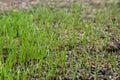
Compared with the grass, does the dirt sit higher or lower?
higher

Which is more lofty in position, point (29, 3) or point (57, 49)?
point (29, 3)

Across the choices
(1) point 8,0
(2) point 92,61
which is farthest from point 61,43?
(1) point 8,0

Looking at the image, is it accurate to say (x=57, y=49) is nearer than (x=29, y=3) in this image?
Yes

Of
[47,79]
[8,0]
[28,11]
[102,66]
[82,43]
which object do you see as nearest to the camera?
[47,79]

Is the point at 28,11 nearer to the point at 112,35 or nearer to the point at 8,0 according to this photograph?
the point at 8,0

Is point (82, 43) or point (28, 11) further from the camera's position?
point (28, 11)

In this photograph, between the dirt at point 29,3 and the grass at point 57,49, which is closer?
the grass at point 57,49

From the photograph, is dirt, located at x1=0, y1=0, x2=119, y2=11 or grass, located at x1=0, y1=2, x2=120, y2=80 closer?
grass, located at x1=0, y1=2, x2=120, y2=80

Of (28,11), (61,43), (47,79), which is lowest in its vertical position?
(47,79)
